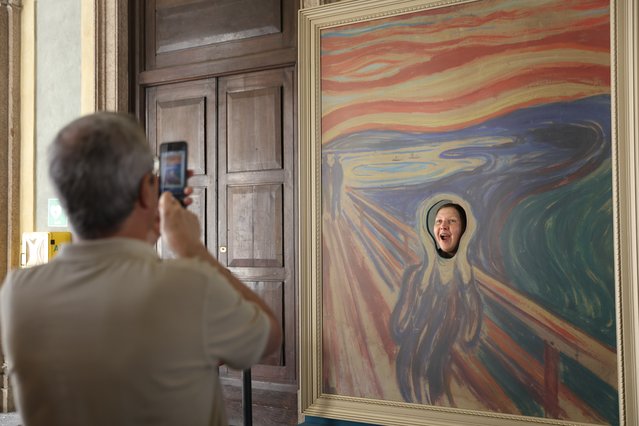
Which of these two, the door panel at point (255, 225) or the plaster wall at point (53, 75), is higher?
the plaster wall at point (53, 75)

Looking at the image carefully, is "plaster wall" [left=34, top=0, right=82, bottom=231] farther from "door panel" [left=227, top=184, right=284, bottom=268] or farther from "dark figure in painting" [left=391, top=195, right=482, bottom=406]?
"dark figure in painting" [left=391, top=195, right=482, bottom=406]

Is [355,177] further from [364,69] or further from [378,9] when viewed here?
[378,9]

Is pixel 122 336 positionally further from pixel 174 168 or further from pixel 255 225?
pixel 255 225

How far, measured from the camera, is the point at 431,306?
4.04 meters

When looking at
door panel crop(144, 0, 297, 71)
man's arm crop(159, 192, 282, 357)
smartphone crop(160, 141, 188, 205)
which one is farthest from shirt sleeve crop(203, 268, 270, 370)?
door panel crop(144, 0, 297, 71)

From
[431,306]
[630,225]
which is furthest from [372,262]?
[630,225]

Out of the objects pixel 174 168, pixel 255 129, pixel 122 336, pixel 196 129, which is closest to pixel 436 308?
pixel 255 129

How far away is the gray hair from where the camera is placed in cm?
150

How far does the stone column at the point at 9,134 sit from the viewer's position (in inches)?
230

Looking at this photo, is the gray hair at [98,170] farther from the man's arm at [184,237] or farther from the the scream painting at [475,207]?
the the scream painting at [475,207]

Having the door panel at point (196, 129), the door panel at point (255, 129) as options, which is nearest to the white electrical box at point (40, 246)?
the door panel at point (196, 129)

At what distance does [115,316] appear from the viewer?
143 cm

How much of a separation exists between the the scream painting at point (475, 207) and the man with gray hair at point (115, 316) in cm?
256

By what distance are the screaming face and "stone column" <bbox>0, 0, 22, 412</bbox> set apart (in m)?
3.85
